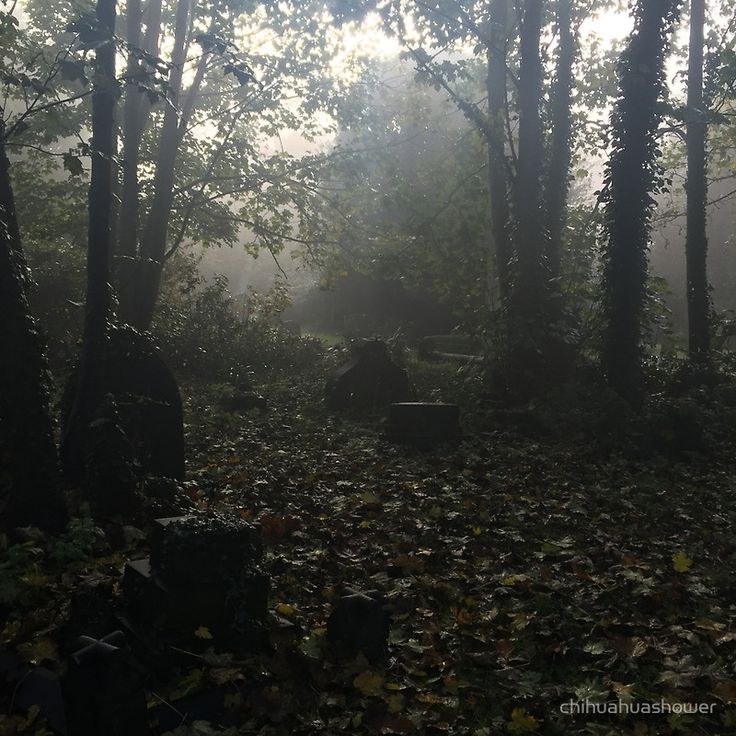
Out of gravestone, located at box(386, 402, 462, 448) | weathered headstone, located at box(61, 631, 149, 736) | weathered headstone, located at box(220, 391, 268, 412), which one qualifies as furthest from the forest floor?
weathered headstone, located at box(220, 391, 268, 412)

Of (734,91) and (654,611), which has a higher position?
(734,91)

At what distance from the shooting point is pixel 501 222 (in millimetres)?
14109

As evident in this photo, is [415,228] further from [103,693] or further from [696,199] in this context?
[103,693]

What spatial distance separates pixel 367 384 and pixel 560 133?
686cm

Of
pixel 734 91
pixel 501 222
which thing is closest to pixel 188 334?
pixel 501 222

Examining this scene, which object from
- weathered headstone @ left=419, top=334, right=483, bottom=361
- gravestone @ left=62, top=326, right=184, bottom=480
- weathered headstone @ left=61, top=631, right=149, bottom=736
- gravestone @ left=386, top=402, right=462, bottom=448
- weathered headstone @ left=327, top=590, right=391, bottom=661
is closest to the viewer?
weathered headstone @ left=61, top=631, right=149, bottom=736

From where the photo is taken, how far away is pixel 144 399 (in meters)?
6.94

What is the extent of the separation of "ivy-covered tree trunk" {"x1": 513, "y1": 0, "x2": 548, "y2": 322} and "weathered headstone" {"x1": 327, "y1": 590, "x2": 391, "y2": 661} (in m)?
8.87

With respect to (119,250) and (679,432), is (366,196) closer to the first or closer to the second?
(119,250)

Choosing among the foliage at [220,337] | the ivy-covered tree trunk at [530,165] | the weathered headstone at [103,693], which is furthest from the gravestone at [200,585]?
the foliage at [220,337]

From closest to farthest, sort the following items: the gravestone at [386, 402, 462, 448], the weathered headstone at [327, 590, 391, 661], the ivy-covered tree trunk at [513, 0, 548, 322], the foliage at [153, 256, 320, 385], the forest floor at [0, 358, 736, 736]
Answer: the forest floor at [0, 358, 736, 736]
the weathered headstone at [327, 590, 391, 661]
the gravestone at [386, 402, 462, 448]
the ivy-covered tree trunk at [513, 0, 548, 322]
the foliage at [153, 256, 320, 385]

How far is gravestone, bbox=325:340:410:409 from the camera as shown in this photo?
42.1ft

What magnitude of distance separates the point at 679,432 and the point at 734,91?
9.09 metres

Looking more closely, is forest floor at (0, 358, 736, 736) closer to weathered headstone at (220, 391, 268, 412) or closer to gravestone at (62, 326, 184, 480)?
gravestone at (62, 326, 184, 480)
